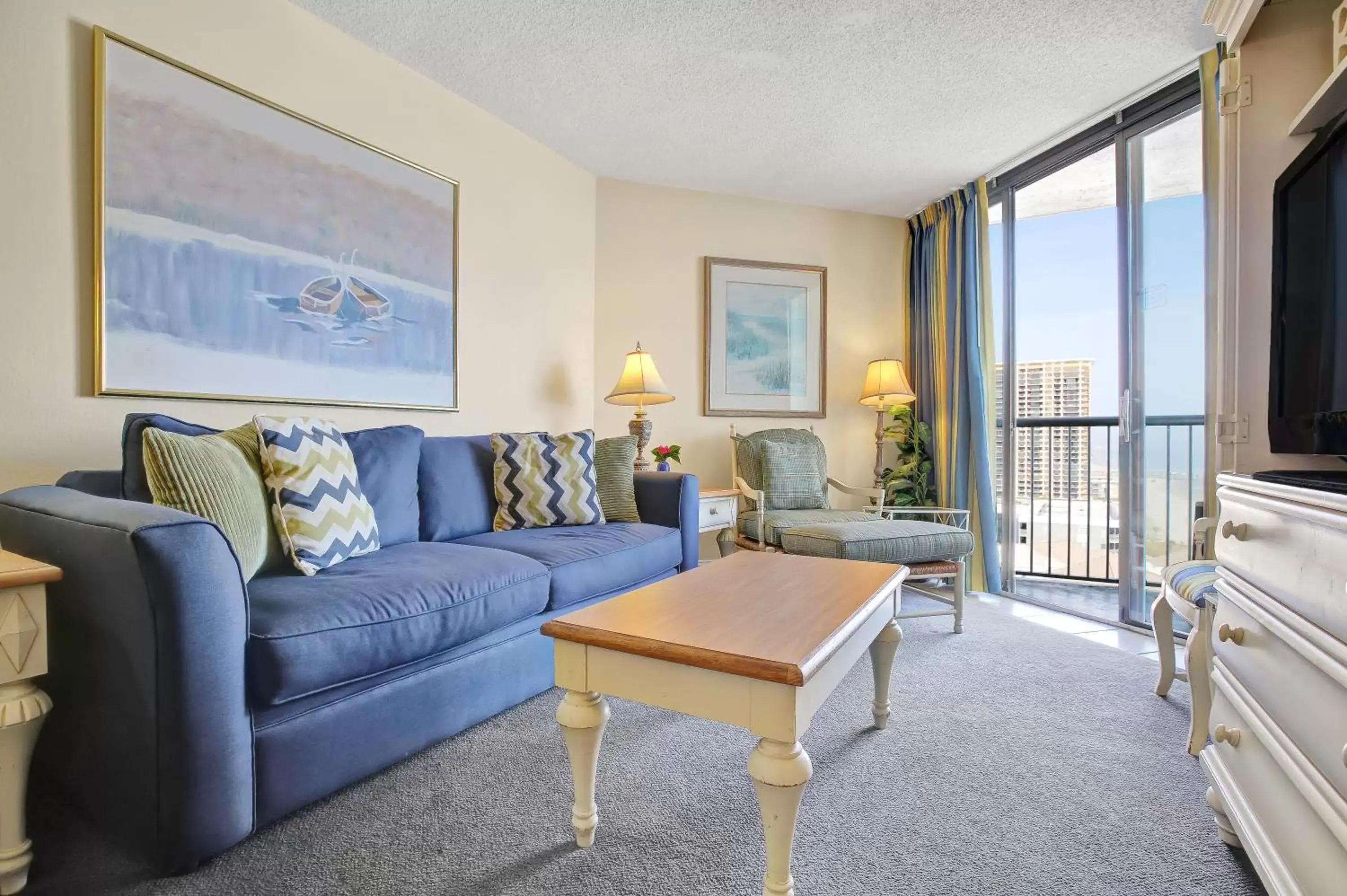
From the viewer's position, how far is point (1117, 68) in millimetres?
2670

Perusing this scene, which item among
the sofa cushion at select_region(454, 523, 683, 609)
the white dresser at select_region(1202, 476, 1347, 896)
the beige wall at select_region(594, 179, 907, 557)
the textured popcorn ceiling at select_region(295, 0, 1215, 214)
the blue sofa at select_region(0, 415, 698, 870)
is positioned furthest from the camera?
the beige wall at select_region(594, 179, 907, 557)

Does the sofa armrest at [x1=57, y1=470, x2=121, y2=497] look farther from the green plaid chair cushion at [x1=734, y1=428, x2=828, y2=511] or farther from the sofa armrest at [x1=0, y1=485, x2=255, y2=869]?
the green plaid chair cushion at [x1=734, y1=428, x2=828, y2=511]

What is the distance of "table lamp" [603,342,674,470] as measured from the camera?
350 cm

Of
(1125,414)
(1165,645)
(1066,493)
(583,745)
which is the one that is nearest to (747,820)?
(583,745)

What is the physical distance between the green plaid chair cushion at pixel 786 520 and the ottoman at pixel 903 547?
0.50 feet

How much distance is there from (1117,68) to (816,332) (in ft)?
6.74

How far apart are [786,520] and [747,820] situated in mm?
1987

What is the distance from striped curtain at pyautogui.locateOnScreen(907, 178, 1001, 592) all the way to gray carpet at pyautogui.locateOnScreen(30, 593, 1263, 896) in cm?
185

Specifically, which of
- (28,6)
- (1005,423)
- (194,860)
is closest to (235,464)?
(194,860)

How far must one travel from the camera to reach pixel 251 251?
218cm

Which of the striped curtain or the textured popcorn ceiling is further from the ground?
the textured popcorn ceiling

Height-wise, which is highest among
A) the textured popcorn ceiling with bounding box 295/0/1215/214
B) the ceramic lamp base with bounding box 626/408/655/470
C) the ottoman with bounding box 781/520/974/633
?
the textured popcorn ceiling with bounding box 295/0/1215/214


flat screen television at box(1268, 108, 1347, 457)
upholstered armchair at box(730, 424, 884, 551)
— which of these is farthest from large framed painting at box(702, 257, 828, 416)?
flat screen television at box(1268, 108, 1347, 457)

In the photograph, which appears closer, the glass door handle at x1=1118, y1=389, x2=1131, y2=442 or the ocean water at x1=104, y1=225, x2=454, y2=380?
the ocean water at x1=104, y1=225, x2=454, y2=380
